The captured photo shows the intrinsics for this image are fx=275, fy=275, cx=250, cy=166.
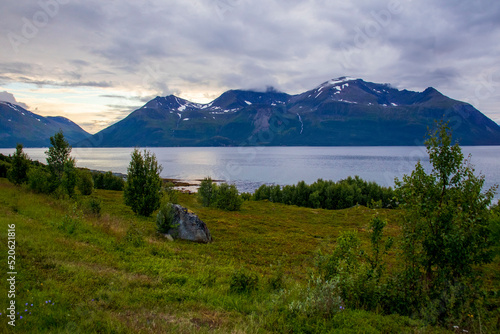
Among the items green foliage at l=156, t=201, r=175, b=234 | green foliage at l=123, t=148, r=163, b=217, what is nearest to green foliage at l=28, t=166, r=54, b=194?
green foliage at l=123, t=148, r=163, b=217

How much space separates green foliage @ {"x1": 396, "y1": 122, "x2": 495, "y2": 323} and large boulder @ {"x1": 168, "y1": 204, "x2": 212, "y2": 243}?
13.2 metres

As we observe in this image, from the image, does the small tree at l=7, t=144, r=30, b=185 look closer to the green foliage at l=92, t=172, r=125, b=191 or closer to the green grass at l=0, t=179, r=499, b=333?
the green grass at l=0, t=179, r=499, b=333

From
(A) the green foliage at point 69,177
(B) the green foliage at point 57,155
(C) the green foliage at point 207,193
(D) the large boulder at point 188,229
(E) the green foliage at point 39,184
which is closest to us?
(D) the large boulder at point 188,229

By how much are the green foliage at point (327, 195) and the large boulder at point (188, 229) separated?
149 ft

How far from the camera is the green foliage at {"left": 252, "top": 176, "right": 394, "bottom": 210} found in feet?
202

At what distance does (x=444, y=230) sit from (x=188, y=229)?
14775 mm

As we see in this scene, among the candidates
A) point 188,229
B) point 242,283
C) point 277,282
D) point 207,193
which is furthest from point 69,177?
point 277,282

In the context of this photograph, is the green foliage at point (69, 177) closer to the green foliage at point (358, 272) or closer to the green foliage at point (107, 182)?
the green foliage at point (358, 272)

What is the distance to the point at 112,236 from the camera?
1454 centimetres

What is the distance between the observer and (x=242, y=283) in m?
9.48

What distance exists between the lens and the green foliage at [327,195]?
61.6m

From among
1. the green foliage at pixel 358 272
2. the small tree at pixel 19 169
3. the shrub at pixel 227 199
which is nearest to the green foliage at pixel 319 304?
the green foliage at pixel 358 272

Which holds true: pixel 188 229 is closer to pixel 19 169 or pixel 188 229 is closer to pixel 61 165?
pixel 61 165

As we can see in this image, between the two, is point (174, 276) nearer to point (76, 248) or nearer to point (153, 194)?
point (76, 248)
